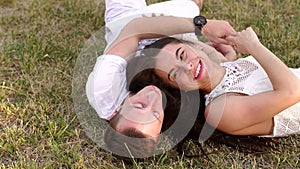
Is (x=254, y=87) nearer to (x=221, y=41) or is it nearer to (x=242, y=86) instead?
(x=242, y=86)

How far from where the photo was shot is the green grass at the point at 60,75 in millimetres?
2131

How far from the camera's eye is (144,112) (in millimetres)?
2018

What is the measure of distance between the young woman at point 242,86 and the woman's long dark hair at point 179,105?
0.03m

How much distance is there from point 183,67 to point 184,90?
0.37ft

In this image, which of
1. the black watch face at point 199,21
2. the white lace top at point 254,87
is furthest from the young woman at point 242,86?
the black watch face at point 199,21

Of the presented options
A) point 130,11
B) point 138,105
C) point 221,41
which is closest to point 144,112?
point 138,105

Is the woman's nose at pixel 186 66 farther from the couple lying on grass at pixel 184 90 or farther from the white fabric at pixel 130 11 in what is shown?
the white fabric at pixel 130 11

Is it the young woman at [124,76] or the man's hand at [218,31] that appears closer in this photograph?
the young woman at [124,76]

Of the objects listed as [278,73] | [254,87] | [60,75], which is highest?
[278,73]

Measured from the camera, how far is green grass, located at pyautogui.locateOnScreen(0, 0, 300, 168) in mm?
2131

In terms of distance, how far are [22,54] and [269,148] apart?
1.44 meters

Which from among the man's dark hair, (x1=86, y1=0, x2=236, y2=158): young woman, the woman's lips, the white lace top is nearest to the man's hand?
(x1=86, y1=0, x2=236, y2=158): young woman

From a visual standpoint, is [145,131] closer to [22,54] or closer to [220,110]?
[220,110]

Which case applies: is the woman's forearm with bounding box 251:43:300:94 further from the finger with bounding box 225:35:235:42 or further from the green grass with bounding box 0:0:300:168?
the green grass with bounding box 0:0:300:168
